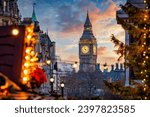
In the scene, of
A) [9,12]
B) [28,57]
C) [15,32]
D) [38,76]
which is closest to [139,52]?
[38,76]

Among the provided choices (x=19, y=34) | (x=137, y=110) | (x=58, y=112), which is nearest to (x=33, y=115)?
(x=58, y=112)

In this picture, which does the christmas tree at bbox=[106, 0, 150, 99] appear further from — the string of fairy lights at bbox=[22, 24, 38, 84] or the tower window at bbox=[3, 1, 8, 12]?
the tower window at bbox=[3, 1, 8, 12]

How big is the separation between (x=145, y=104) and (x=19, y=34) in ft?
13.2

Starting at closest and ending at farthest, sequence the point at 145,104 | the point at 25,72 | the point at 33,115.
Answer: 1. the point at 33,115
2. the point at 145,104
3. the point at 25,72

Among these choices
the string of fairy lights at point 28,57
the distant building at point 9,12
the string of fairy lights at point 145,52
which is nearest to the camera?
the string of fairy lights at point 28,57

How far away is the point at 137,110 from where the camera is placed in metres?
12.3

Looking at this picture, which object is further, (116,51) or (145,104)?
(116,51)

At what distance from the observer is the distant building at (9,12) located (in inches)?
2304

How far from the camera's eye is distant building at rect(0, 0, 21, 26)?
5853 centimetres

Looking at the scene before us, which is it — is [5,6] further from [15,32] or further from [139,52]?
[15,32]

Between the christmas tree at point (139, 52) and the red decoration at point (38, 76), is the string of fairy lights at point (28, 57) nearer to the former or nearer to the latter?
the red decoration at point (38, 76)

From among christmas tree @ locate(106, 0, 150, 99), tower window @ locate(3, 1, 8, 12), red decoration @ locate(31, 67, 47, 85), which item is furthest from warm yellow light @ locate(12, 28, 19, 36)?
tower window @ locate(3, 1, 8, 12)

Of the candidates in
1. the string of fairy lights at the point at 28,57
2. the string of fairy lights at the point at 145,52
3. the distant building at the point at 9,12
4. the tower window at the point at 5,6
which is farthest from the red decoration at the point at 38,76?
the tower window at the point at 5,6

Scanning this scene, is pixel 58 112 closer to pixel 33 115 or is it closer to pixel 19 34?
pixel 33 115
